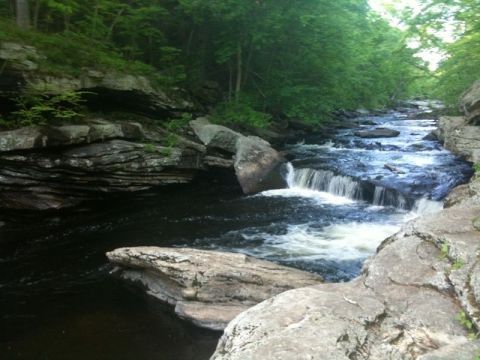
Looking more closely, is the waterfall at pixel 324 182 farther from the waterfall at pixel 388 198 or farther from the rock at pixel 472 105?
the rock at pixel 472 105

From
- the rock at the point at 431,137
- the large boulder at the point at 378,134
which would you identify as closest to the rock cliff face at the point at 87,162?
the large boulder at the point at 378,134

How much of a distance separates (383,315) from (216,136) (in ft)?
34.8

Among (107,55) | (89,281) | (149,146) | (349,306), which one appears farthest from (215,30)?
(349,306)

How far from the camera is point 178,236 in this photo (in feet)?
33.3

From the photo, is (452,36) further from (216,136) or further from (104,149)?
(104,149)

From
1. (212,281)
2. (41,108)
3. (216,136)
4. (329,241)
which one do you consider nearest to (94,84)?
(41,108)

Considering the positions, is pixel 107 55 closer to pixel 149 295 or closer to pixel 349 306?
pixel 149 295

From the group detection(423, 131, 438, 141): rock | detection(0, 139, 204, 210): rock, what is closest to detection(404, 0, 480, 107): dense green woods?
detection(423, 131, 438, 141): rock

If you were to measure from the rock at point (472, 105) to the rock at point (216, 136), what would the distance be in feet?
29.5

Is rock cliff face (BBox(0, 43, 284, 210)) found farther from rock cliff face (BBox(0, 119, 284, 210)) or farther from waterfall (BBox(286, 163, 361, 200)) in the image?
waterfall (BBox(286, 163, 361, 200))

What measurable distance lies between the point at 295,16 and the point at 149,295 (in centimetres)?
1278

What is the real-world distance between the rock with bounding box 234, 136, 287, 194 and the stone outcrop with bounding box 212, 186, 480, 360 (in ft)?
28.2

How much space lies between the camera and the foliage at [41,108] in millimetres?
9820

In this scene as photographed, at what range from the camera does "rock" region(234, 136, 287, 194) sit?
1355cm
